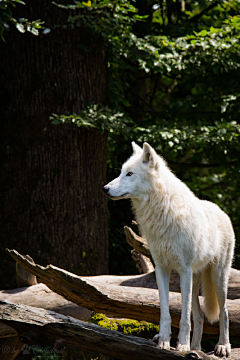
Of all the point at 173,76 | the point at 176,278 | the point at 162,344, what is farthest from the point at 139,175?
the point at 173,76

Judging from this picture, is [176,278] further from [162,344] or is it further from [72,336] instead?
[72,336]

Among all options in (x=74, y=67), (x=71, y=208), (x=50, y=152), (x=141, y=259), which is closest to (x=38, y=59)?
(x=74, y=67)

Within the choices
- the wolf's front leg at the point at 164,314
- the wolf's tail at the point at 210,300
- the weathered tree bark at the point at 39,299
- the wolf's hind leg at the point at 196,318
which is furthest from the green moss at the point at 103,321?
the wolf's front leg at the point at 164,314

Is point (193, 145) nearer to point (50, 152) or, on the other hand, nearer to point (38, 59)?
point (50, 152)

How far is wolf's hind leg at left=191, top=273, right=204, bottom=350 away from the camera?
4.02 metres

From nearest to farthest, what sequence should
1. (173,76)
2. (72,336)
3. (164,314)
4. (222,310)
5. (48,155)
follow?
(72,336)
(164,314)
(222,310)
(48,155)
(173,76)

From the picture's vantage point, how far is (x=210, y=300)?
4137 millimetres

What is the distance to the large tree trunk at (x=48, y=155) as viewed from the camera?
5.70 meters

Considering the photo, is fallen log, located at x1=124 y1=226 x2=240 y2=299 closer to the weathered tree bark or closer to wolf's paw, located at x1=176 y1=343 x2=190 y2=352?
the weathered tree bark

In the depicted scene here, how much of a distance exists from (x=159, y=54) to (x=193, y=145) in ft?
5.54

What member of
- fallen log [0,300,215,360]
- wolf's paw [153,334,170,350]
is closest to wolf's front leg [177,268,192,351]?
wolf's paw [153,334,170,350]

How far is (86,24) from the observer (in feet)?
19.0

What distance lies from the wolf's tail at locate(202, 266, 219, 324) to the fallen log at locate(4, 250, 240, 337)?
0.59ft

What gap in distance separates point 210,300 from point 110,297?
119cm
